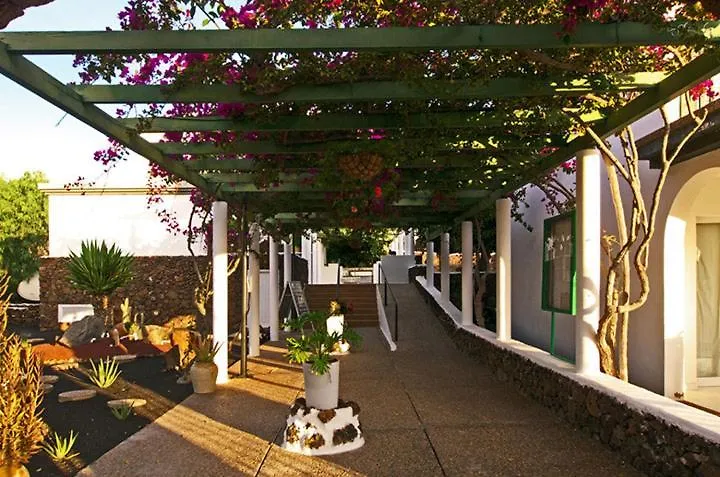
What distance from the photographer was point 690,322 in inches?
330

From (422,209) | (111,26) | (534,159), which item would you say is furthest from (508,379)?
(111,26)

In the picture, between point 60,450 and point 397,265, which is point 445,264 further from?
point 397,265

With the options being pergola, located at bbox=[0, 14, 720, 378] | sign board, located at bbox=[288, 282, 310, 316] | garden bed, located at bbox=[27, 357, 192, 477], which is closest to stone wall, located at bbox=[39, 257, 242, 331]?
sign board, located at bbox=[288, 282, 310, 316]

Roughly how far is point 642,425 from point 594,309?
68.0 inches

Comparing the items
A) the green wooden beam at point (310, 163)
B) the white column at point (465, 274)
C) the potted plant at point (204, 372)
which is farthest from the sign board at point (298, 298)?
the green wooden beam at point (310, 163)

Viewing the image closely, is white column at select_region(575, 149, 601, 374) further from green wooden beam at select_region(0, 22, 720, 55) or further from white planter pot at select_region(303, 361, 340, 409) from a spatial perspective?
green wooden beam at select_region(0, 22, 720, 55)

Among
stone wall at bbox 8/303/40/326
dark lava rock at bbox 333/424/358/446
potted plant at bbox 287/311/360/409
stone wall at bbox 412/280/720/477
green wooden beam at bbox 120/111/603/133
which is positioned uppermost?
green wooden beam at bbox 120/111/603/133

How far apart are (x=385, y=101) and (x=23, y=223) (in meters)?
26.9

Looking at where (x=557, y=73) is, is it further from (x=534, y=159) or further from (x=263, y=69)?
(x=534, y=159)

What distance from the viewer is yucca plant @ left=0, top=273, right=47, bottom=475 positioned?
3.93 meters

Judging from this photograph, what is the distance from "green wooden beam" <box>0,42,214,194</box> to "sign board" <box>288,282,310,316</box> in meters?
11.9

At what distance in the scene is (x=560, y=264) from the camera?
7.60m

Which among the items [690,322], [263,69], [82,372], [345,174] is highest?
[263,69]

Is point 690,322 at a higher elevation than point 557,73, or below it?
below
